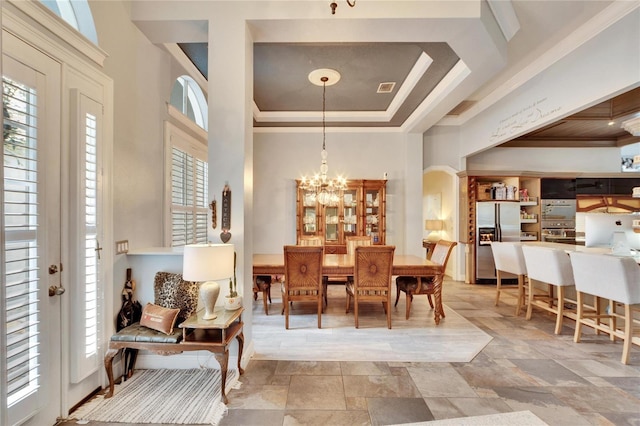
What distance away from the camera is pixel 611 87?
2.80 metres

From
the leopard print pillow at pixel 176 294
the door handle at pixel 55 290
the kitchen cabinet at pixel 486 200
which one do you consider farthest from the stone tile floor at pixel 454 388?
the kitchen cabinet at pixel 486 200

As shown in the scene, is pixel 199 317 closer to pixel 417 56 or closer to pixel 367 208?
pixel 417 56

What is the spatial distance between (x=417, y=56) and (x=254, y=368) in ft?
12.9

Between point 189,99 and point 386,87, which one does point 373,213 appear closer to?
point 386,87

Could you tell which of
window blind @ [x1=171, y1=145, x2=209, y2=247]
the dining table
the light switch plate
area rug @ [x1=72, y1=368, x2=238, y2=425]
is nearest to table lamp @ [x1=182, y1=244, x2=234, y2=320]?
the light switch plate

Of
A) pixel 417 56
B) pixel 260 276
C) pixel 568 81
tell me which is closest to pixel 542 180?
pixel 568 81

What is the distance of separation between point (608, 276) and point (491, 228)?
3.07 m

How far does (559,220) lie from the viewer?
5.66 metres

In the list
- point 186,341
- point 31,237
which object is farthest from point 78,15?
point 186,341

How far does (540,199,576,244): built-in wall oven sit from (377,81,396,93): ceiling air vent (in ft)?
13.5

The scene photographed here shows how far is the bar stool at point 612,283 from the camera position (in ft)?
8.18

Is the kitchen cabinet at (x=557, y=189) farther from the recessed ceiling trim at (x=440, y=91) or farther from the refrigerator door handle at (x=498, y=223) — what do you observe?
the recessed ceiling trim at (x=440, y=91)

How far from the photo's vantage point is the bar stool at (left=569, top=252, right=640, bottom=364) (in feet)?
8.18

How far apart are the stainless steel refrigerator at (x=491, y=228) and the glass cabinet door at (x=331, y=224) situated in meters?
2.88
